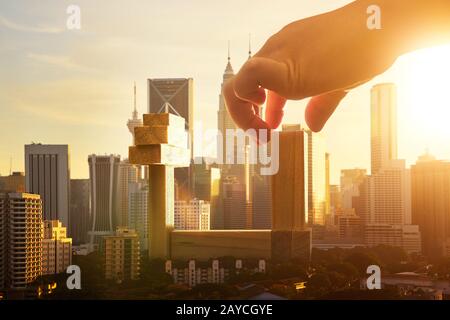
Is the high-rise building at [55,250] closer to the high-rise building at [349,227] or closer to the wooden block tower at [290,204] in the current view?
the wooden block tower at [290,204]

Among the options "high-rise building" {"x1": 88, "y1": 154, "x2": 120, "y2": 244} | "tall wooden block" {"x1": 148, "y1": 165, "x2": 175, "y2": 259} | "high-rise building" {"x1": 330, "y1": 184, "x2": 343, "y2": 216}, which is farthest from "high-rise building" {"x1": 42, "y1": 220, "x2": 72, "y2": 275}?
"high-rise building" {"x1": 330, "y1": 184, "x2": 343, "y2": 216}

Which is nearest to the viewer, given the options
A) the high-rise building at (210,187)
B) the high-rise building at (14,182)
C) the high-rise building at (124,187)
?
the high-rise building at (14,182)

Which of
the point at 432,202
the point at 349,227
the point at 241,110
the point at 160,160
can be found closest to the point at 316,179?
the point at 349,227

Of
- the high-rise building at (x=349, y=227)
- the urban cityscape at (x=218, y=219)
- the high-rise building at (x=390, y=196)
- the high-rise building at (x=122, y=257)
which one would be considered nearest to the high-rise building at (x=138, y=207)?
the urban cityscape at (x=218, y=219)

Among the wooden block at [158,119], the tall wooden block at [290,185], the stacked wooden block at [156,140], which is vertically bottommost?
the tall wooden block at [290,185]

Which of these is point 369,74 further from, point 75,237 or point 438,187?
point 438,187

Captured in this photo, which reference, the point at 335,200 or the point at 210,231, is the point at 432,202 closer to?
the point at 335,200
